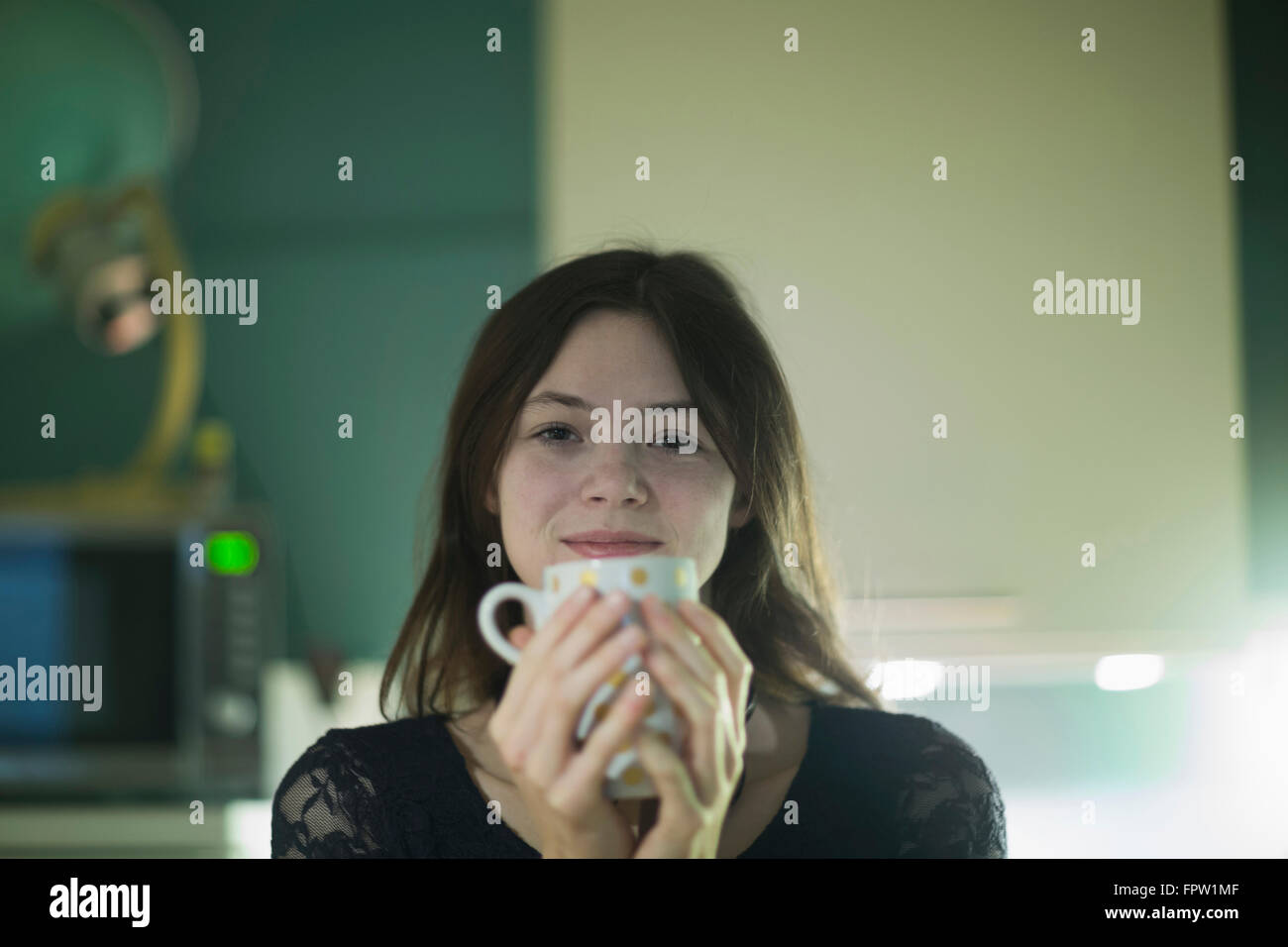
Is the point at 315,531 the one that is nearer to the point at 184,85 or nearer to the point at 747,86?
the point at 184,85

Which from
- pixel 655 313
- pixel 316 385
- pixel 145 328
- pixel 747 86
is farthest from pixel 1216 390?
pixel 145 328

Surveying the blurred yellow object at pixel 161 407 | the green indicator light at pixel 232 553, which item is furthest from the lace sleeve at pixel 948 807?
the blurred yellow object at pixel 161 407

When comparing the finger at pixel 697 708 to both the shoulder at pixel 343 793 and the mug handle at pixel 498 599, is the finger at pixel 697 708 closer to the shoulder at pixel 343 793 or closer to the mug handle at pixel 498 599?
the mug handle at pixel 498 599

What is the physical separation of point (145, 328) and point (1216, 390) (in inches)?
53.0

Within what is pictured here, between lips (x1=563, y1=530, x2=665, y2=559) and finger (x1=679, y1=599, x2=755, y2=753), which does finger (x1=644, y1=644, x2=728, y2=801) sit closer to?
finger (x1=679, y1=599, x2=755, y2=753)

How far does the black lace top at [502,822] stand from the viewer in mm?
682

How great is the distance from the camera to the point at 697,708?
0.47 m

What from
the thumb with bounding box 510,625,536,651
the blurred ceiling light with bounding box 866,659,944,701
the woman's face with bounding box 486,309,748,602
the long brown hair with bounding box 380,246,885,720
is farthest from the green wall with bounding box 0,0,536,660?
the thumb with bounding box 510,625,536,651

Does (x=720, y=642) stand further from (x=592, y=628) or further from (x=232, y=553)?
(x=232, y=553)

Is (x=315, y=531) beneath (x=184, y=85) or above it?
beneath

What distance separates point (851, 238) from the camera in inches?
44.3

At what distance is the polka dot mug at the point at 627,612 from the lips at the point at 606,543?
13cm

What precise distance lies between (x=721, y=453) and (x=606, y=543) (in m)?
0.11

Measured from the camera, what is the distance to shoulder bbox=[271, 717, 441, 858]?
68 cm
